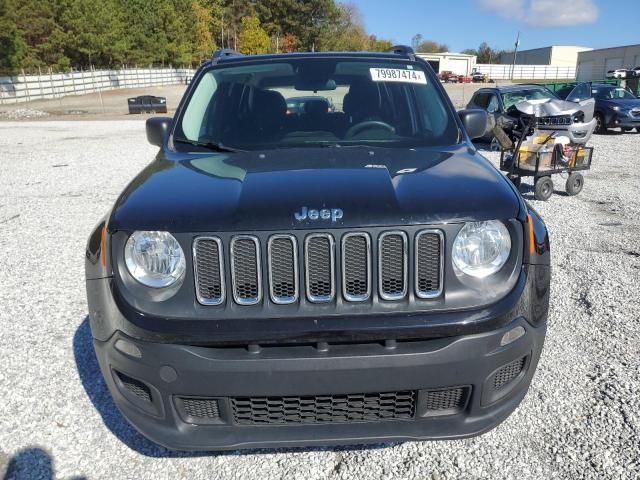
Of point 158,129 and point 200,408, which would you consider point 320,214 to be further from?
point 158,129

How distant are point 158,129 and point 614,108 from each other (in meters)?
17.3

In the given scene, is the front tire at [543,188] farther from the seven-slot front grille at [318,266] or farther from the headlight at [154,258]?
the headlight at [154,258]

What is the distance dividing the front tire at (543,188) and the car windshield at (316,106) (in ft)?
16.6

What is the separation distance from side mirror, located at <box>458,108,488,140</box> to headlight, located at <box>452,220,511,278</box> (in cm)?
147

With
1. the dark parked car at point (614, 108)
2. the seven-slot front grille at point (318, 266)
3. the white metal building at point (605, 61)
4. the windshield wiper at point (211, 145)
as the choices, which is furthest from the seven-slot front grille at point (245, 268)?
the white metal building at point (605, 61)

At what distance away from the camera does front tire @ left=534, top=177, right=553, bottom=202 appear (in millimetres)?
8062

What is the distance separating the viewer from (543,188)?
8094 millimetres

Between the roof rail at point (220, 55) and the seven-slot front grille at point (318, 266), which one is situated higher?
the roof rail at point (220, 55)

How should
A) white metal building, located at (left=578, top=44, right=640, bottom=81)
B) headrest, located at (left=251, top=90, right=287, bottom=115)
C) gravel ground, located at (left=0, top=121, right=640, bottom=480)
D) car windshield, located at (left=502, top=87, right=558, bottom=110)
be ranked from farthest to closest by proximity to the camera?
white metal building, located at (left=578, top=44, right=640, bottom=81) < car windshield, located at (left=502, top=87, right=558, bottom=110) < headrest, located at (left=251, top=90, right=287, bottom=115) < gravel ground, located at (left=0, top=121, right=640, bottom=480)

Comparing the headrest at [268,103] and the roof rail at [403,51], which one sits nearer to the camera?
the headrest at [268,103]

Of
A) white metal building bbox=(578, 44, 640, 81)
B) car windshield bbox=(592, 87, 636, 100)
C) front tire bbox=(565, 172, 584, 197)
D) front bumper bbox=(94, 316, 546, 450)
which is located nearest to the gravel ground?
front bumper bbox=(94, 316, 546, 450)

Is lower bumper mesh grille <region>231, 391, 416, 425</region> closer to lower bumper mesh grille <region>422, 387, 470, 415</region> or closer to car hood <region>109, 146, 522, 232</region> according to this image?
lower bumper mesh grille <region>422, 387, 470, 415</region>

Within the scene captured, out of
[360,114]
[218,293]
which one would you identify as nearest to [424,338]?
[218,293]

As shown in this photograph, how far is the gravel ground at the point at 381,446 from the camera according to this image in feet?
8.31
